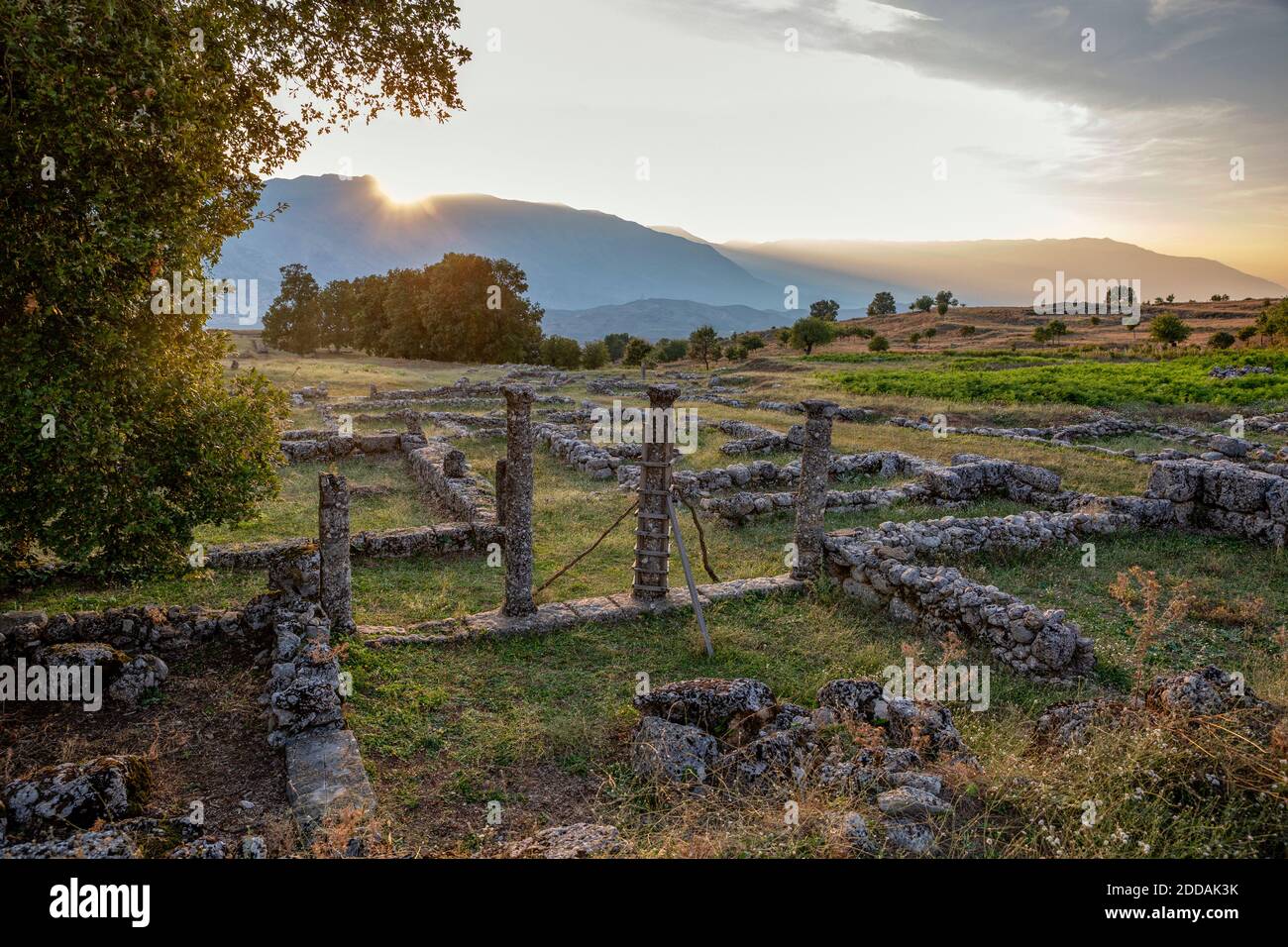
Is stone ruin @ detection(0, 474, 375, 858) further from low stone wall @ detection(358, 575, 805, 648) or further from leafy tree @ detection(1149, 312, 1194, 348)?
leafy tree @ detection(1149, 312, 1194, 348)

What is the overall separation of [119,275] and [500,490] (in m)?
7.07

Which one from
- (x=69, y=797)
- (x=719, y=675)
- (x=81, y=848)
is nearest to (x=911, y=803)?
(x=719, y=675)

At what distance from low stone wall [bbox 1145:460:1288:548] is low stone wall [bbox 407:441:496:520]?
13.5m

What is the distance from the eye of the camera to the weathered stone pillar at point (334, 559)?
9078 mm

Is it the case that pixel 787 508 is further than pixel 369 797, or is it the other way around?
pixel 787 508

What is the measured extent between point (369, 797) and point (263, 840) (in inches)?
38.9

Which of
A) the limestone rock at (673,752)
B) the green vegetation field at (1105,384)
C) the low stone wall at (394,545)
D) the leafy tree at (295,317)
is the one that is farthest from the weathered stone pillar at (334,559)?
the leafy tree at (295,317)

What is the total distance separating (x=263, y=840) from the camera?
4805mm

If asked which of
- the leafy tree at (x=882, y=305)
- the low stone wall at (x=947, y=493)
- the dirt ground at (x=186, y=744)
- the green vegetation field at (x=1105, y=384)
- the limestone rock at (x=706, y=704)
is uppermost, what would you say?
the leafy tree at (x=882, y=305)

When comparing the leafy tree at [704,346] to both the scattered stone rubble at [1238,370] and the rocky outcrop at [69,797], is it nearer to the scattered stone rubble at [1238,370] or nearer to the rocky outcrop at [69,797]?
the scattered stone rubble at [1238,370]

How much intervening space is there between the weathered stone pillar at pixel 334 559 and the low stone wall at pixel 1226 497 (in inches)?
598

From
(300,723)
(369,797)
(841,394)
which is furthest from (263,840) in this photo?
(841,394)
